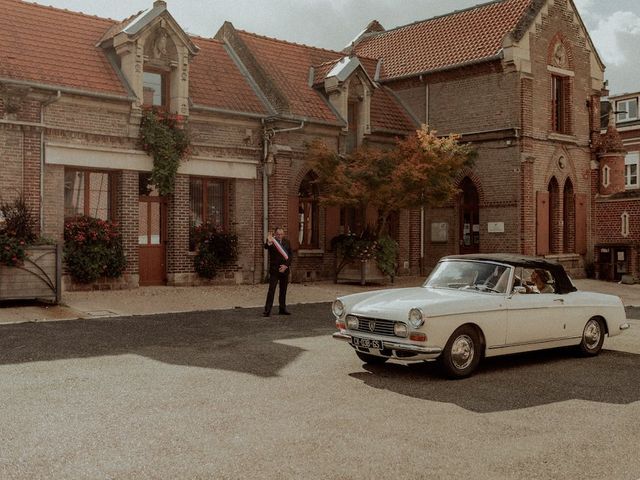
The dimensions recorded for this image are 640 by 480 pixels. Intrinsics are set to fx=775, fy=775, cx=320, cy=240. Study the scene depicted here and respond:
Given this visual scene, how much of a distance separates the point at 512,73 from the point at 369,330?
1774 cm

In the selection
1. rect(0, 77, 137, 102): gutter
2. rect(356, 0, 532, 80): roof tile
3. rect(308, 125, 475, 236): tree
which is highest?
rect(356, 0, 532, 80): roof tile

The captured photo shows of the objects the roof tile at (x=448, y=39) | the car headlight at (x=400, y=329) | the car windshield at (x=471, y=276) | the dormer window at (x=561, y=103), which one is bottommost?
the car headlight at (x=400, y=329)

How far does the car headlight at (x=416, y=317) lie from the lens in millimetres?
8415

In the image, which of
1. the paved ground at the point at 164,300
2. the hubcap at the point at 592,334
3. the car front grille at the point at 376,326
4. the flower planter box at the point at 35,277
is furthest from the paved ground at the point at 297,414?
the flower planter box at the point at 35,277

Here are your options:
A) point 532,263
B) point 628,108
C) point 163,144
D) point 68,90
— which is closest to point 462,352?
point 532,263

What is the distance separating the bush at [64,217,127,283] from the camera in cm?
1819

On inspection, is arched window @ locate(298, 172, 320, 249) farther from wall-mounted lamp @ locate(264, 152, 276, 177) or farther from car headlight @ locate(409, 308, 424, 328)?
car headlight @ locate(409, 308, 424, 328)

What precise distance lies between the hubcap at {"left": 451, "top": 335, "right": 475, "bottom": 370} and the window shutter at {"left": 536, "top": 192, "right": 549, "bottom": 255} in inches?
666

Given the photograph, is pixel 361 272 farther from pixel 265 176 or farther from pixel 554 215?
pixel 554 215

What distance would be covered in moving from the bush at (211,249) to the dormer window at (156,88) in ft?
11.5

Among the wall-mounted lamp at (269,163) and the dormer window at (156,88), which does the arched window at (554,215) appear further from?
the dormer window at (156,88)

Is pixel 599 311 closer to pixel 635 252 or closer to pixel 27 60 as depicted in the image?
pixel 27 60


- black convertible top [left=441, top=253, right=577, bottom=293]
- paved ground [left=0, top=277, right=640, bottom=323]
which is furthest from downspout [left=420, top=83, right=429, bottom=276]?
black convertible top [left=441, top=253, right=577, bottom=293]

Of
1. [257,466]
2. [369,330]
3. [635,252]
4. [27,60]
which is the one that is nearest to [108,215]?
[27,60]
